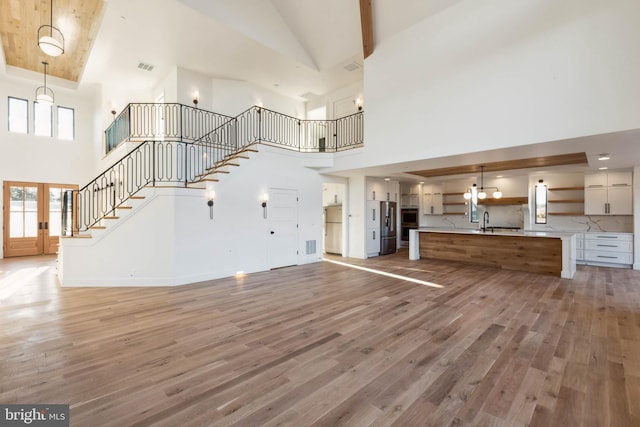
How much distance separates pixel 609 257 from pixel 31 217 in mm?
17945

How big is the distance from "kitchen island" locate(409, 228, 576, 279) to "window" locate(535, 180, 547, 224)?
2.33 m

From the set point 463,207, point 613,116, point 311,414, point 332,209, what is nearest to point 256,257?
point 332,209

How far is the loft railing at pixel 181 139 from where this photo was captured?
313 inches

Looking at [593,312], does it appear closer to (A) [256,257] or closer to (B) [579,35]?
(B) [579,35]

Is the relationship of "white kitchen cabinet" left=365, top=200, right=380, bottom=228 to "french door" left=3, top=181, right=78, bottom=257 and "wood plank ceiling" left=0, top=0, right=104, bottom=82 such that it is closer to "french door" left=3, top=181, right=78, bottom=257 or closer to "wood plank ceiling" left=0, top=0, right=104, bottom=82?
"wood plank ceiling" left=0, top=0, right=104, bottom=82

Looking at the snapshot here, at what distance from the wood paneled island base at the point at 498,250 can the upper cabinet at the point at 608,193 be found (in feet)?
9.64

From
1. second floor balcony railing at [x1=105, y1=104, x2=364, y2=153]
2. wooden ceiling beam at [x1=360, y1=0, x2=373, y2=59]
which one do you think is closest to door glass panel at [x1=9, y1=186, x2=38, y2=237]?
second floor balcony railing at [x1=105, y1=104, x2=364, y2=153]

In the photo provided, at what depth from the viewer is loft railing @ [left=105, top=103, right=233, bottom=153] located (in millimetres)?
8477

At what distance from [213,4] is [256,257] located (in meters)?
6.01

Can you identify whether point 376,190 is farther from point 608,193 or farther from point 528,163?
point 608,193

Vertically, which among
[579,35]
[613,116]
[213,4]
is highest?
[213,4]

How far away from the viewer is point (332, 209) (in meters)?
10.3

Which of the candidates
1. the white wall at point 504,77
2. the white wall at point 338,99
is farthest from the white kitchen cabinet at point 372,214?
the white wall at point 338,99

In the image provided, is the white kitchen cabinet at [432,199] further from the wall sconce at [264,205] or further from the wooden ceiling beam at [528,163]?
the wall sconce at [264,205]
